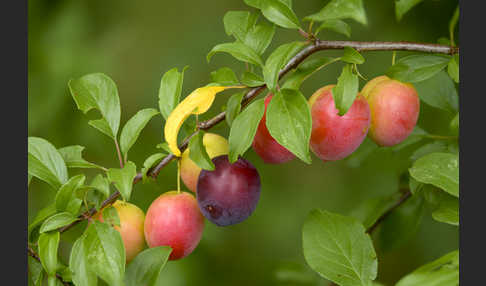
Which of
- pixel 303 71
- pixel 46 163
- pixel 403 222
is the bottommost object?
pixel 403 222

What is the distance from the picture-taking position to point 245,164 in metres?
0.45

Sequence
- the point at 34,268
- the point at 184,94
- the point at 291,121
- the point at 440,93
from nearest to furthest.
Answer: the point at 291,121, the point at 34,268, the point at 440,93, the point at 184,94

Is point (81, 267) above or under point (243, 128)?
under

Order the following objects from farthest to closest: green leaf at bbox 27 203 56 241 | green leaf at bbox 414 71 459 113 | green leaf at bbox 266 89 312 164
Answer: green leaf at bbox 414 71 459 113
green leaf at bbox 27 203 56 241
green leaf at bbox 266 89 312 164

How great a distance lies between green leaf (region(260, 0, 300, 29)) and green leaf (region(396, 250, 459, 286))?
23cm

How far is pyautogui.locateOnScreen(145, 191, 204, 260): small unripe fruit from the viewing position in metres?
0.47

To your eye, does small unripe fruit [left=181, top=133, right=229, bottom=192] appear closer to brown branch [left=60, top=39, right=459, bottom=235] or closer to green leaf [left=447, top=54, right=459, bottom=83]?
brown branch [left=60, top=39, right=459, bottom=235]

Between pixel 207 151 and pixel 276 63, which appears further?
pixel 207 151

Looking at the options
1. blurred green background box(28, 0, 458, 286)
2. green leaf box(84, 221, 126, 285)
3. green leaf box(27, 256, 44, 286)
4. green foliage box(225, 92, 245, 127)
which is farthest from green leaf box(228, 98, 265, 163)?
blurred green background box(28, 0, 458, 286)

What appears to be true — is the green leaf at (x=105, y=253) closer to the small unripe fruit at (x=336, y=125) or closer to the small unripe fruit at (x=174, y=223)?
the small unripe fruit at (x=174, y=223)

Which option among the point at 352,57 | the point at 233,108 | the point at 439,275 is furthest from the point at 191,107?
the point at 439,275

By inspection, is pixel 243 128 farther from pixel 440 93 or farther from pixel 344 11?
pixel 440 93

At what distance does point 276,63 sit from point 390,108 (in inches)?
5.6

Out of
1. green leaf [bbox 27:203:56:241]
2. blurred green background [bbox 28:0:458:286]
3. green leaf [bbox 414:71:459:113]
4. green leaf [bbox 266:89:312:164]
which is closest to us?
green leaf [bbox 266:89:312:164]
